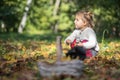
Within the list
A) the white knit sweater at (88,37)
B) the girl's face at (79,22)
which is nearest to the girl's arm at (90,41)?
the white knit sweater at (88,37)

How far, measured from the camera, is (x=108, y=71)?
668 cm

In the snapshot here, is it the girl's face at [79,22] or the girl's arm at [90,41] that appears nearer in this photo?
the girl's arm at [90,41]

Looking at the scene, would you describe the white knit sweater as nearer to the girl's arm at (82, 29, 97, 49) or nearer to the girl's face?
the girl's arm at (82, 29, 97, 49)

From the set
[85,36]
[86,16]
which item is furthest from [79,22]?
[85,36]

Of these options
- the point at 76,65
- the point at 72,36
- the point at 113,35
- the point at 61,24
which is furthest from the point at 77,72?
the point at 61,24

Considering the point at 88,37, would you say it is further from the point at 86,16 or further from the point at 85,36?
the point at 86,16

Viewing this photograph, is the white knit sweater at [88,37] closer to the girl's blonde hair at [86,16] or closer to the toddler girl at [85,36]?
the toddler girl at [85,36]

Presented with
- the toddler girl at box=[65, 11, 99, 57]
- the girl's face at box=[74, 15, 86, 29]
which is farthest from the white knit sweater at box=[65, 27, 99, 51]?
the girl's face at box=[74, 15, 86, 29]

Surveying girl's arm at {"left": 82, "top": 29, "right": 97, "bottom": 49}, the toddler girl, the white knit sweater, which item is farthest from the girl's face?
girl's arm at {"left": 82, "top": 29, "right": 97, "bottom": 49}

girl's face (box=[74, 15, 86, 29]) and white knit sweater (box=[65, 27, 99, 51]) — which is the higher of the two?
girl's face (box=[74, 15, 86, 29])

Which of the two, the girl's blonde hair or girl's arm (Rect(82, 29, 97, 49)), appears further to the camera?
the girl's blonde hair

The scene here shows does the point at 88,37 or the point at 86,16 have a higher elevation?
the point at 86,16

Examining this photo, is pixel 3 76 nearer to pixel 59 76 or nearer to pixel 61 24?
pixel 59 76

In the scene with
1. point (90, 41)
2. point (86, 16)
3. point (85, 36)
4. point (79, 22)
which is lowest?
point (90, 41)
